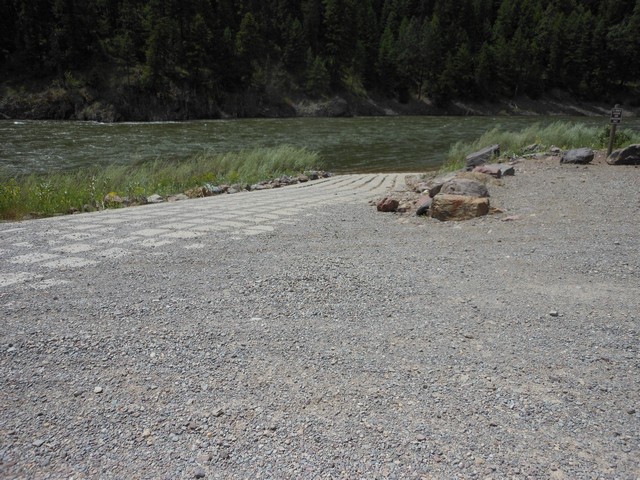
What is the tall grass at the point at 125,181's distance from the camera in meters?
8.91

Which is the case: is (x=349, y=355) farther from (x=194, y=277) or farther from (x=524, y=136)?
(x=524, y=136)

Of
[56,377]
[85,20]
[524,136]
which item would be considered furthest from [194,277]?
[85,20]

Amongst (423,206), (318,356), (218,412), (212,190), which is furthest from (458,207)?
(212,190)

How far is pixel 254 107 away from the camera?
60156 mm

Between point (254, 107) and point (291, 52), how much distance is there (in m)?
13.6

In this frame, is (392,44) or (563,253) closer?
(563,253)

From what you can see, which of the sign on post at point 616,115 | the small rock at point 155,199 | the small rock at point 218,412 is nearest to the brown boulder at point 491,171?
the sign on post at point 616,115

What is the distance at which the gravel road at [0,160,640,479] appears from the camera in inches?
84.7

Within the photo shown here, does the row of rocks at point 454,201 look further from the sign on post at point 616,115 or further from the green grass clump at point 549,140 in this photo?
the green grass clump at point 549,140

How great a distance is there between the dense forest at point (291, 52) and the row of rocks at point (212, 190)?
4388 centimetres

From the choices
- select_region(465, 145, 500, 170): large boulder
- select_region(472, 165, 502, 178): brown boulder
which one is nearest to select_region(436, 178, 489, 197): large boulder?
select_region(472, 165, 502, 178): brown boulder

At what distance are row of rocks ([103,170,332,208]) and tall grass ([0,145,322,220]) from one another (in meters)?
0.16

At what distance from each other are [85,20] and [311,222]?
66613 mm

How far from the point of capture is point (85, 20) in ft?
191
